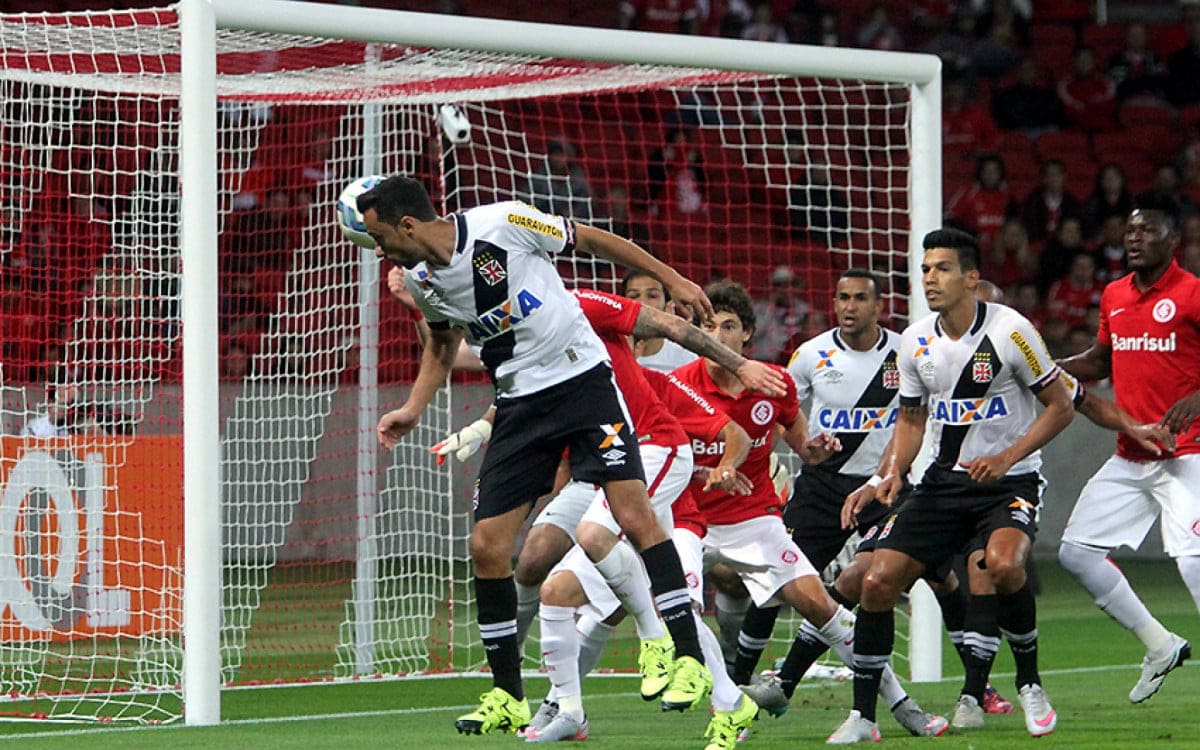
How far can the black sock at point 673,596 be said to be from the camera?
623cm

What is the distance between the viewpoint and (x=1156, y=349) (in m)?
8.30

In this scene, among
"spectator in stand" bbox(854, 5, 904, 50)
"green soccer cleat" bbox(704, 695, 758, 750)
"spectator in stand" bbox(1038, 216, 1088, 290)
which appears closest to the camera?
"green soccer cleat" bbox(704, 695, 758, 750)

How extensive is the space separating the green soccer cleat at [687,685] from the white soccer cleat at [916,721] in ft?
4.63

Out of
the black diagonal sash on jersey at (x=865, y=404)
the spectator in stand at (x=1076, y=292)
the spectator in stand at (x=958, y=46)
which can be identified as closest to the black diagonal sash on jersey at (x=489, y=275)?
the black diagonal sash on jersey at (x=865, y=404)

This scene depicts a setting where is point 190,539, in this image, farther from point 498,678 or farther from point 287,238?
point 287,238

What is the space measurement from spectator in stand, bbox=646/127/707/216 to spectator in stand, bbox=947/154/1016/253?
2926 millimetres

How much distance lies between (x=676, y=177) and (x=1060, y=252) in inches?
163

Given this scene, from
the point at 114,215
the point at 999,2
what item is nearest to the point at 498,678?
the point at 114,215

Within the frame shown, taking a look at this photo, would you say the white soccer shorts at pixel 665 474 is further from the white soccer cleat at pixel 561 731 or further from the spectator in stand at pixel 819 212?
the spectator in stand at pixel 819 212

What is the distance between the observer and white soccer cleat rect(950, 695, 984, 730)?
7410mm

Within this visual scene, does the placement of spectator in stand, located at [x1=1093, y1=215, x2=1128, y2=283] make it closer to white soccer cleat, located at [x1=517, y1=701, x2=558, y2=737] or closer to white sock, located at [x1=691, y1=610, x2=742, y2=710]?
white soccer cleat, located at [x1=517, y1=701, x2=558, y2=737]

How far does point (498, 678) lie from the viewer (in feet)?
22.1

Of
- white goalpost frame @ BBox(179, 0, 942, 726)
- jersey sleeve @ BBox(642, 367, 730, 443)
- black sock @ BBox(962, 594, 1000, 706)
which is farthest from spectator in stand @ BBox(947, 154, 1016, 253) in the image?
black sock @ BBox(962, 594, 1000, 706)

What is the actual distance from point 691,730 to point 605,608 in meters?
0.59
